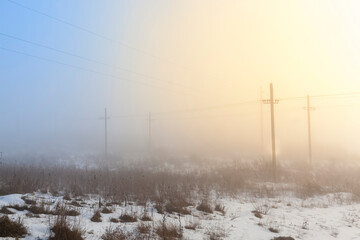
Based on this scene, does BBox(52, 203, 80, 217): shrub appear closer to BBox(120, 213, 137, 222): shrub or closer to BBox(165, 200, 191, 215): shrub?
BBox(120, 213, 137, 222): shrub

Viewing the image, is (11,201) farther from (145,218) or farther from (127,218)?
(145,218)

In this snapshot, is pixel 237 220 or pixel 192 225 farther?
pixel 237 220

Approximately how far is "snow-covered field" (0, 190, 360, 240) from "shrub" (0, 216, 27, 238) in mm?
167

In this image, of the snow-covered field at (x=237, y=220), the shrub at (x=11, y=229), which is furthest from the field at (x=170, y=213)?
the shrub at (x=11, y=229)

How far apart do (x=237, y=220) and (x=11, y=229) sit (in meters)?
6.70

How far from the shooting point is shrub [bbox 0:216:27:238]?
5.90 metres

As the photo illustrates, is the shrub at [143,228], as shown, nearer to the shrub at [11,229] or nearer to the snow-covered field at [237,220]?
the snow-covered field at [237,220]

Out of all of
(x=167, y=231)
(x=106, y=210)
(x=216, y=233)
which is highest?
(x=106, y=210)

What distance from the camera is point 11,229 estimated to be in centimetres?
601

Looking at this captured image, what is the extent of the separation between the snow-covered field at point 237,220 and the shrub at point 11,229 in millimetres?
167

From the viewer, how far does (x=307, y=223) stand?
1041cm

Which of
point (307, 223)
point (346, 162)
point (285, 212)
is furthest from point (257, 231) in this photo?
point (346, 162)

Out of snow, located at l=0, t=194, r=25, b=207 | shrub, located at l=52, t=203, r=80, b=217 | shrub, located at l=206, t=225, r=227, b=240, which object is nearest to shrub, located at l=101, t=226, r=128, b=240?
shrub, located at l=52, t=203, r=80, b=217

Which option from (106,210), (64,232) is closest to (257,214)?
(106,210)
